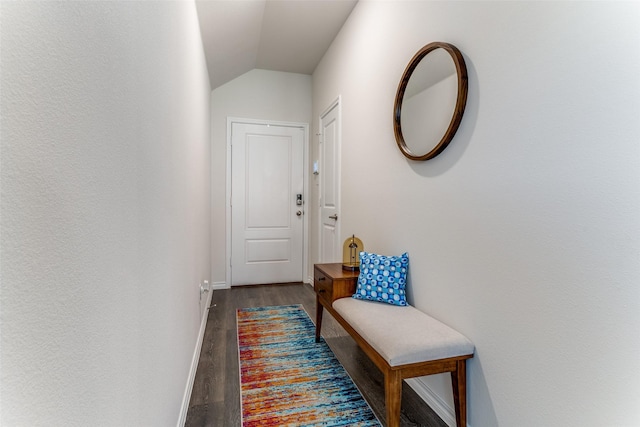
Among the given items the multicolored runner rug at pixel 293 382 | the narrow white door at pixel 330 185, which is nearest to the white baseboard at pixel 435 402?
the multicolored runner rug at pixel 293 382

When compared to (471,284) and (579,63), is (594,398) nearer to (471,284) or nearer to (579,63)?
(471,284)

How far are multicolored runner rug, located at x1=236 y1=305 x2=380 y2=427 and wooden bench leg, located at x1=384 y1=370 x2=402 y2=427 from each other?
0.28 metres

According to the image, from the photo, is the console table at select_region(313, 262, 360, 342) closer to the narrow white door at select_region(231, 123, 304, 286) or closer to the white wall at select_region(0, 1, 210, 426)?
the white wall at select_region(0, 1, 210, 426)

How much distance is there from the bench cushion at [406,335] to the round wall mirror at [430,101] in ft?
2.78

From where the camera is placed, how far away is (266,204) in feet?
13.6

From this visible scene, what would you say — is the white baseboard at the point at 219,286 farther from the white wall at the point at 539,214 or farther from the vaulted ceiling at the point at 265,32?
the white wall at the point at 539,214

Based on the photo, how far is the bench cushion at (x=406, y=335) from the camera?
1.35m

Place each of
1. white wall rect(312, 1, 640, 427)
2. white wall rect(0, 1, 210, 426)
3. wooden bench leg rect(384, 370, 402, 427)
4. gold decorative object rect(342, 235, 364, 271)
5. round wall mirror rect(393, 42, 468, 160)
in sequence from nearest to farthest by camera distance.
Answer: white wall rect(0, 1, 210, 426)
white wall rect(312, 1, 640, 427)
wooden bench leg rect(384, 370, 402, 427)
round wall mirror rect(393, 42, 468, 160)
gold decorative object rect(342, 235, 364, 271)

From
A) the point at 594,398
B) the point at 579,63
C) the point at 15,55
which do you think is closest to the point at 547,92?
the point at 579,63

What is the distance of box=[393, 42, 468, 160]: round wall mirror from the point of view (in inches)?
59.7

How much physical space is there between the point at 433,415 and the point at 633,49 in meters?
1.71

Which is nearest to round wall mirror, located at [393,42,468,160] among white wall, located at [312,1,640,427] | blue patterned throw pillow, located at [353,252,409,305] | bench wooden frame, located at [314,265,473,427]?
white wall, located at [312,1,640,427]

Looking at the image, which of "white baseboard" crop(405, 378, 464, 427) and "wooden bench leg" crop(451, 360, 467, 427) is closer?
"wooden bench leg" crop(451, 360, 467, 427)

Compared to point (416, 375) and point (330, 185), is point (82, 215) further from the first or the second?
point (330, 185)
